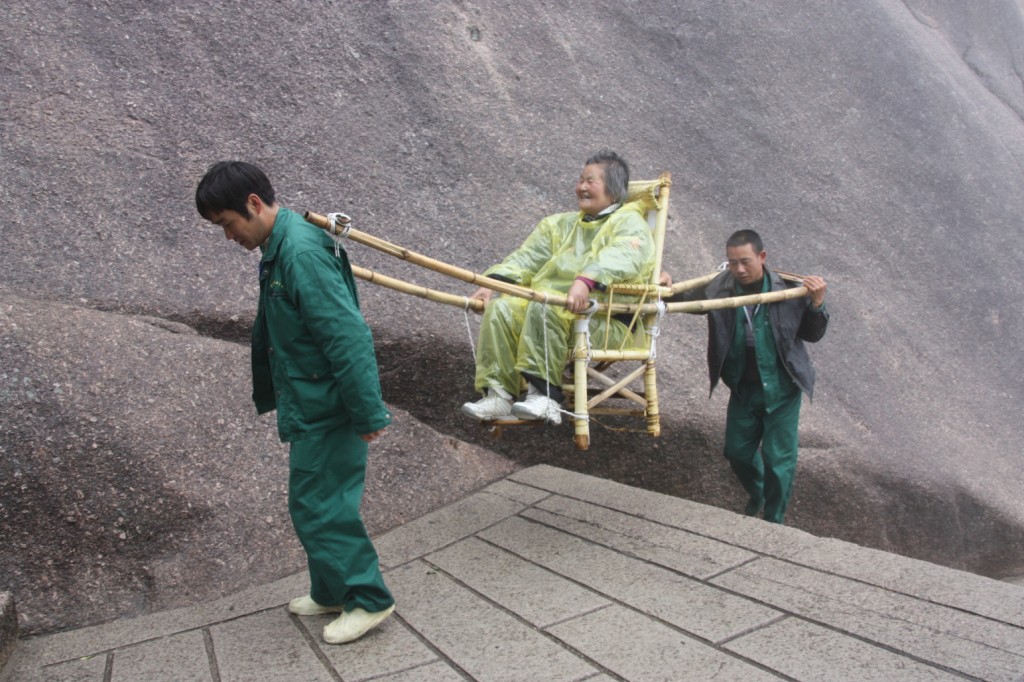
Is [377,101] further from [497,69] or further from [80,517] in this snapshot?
[80,517]

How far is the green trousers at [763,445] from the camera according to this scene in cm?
447

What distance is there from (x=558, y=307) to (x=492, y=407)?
538 millimetres

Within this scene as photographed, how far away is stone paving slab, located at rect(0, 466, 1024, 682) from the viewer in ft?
8.25

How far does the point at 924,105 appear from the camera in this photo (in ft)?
27.9

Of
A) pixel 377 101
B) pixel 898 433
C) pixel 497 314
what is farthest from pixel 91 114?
pixel 898 433

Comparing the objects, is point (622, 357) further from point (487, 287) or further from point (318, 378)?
point (318, 378)

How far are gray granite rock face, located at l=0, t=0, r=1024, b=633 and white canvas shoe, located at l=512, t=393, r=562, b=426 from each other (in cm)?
101

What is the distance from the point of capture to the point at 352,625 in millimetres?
2850

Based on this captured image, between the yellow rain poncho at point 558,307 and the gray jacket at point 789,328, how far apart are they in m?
0.73

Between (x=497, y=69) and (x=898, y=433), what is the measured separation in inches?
158

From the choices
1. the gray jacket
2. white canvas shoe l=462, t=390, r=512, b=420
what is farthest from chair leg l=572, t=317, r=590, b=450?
the gray jacket

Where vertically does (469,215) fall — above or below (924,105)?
below

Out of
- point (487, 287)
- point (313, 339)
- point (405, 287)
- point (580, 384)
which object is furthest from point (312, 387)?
point (580, 384)

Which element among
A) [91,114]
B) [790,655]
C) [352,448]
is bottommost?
[790,655]
